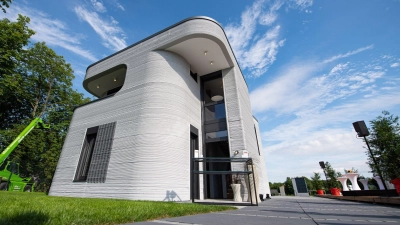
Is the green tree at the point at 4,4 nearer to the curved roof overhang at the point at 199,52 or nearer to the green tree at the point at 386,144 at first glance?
the curved roof overhang at the point at 199,52

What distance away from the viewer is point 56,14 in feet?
24.9

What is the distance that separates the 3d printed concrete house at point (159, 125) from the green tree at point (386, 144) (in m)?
5.65

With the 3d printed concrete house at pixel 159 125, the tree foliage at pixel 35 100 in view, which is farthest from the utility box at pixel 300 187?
the tree foliage at pixel 35 100

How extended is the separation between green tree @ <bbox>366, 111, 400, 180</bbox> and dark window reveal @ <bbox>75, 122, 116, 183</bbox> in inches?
499

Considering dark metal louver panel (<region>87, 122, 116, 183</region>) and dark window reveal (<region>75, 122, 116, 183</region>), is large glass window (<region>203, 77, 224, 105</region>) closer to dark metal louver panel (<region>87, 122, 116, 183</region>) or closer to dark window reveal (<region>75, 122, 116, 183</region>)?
dark metal louver panel (<region>87, 122, 116, 183</region>)

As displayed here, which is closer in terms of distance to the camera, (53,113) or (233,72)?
(233,72)

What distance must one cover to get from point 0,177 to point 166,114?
44.0ft

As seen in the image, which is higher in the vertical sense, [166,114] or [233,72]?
[233,72]

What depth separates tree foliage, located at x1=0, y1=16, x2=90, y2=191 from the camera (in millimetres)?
13938

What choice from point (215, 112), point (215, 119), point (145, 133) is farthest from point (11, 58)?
point (215, 119)

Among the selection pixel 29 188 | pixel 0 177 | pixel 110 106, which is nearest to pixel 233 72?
pixel 110 106

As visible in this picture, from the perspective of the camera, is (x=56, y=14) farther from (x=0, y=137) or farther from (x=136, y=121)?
(x=0, y=137)

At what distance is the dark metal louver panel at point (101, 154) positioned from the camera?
7664 mm

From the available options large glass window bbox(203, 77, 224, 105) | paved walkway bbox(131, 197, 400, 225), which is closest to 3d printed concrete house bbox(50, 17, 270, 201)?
large glass window bbox(203, 77, 224, 105)
